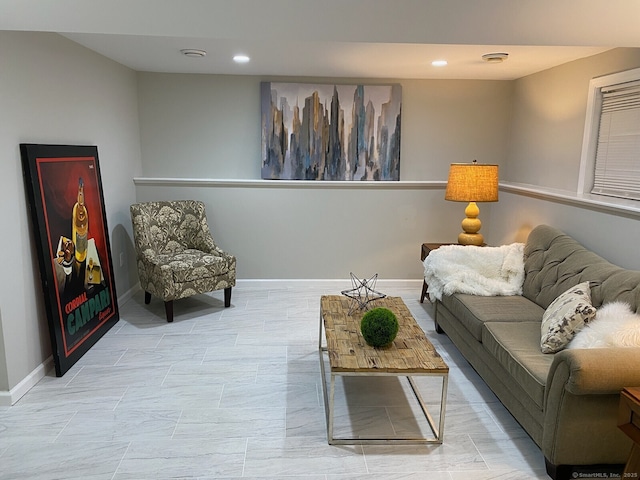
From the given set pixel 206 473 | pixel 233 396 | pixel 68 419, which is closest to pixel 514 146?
pixel 233 396

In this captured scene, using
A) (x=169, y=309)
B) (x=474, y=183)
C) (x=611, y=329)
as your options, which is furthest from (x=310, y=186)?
(x=611, y=329)

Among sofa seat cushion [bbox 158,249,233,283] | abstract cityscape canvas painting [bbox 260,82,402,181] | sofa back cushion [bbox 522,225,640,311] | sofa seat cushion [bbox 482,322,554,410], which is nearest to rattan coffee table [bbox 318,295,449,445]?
sofa seat cushion [bbox 482,322,554,410]

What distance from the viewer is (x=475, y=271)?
351 cm

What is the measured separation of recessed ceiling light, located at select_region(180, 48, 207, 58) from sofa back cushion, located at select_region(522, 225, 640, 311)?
2909 millimetres

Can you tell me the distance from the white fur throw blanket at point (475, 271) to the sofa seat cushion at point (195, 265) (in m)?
1.73

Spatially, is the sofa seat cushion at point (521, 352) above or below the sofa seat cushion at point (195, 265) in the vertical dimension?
below

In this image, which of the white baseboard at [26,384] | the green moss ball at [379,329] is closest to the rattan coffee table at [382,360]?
the green moss ball at [379,329]

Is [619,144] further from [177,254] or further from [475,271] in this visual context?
[177,254]

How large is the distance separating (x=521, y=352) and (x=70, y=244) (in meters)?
2.83

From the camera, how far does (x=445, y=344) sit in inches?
137

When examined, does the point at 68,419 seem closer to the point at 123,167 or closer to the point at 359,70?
the point at 123,167

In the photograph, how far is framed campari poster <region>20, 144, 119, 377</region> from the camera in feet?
9.07

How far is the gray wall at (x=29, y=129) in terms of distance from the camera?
251 centimetres

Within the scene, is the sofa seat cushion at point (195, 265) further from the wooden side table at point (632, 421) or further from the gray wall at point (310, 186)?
the wooden side table at point (632, 421)
